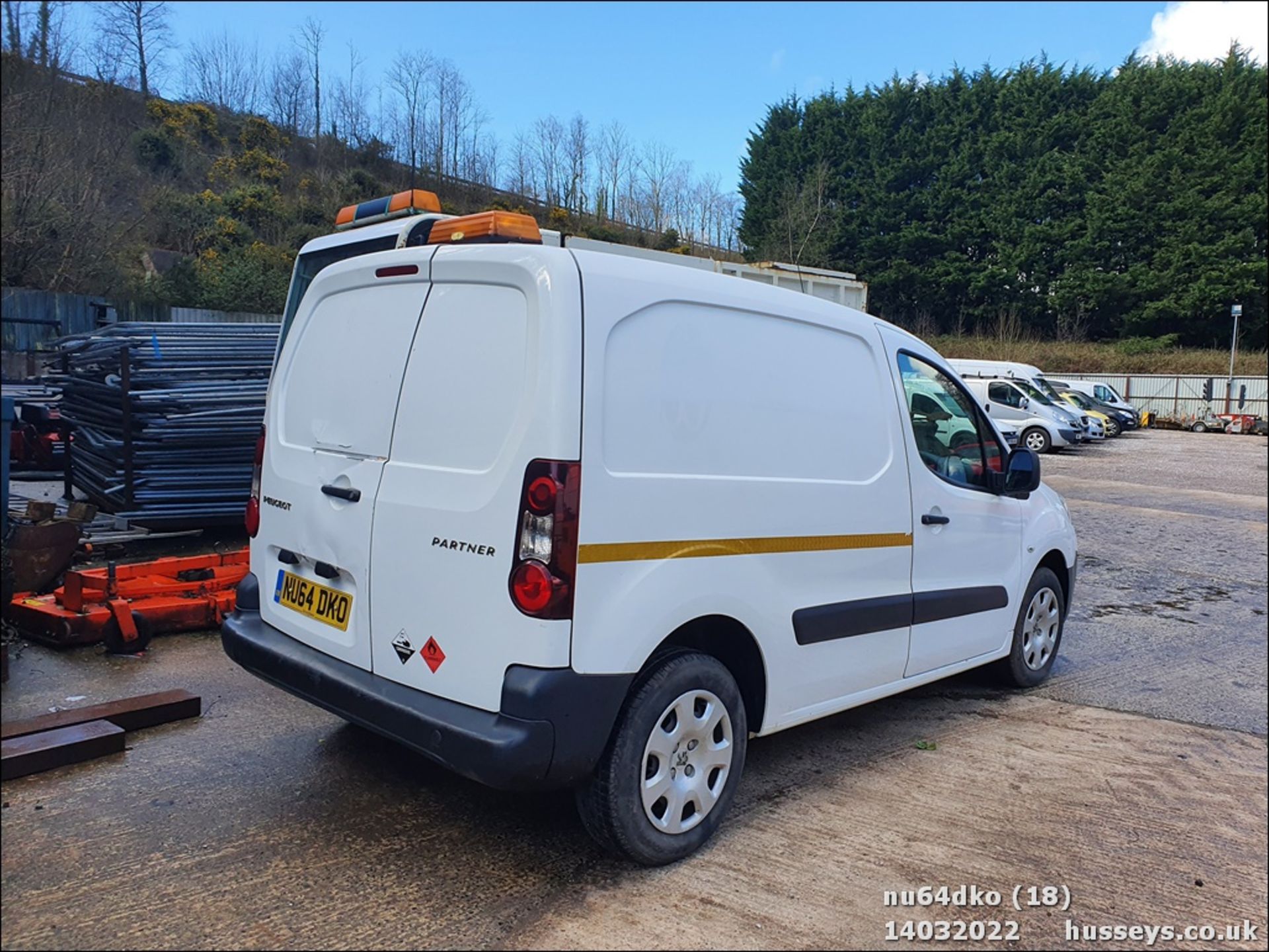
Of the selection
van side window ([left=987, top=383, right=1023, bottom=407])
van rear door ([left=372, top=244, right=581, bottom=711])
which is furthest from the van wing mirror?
van side window ([left=987, top=383, right=1023, bottom=407])

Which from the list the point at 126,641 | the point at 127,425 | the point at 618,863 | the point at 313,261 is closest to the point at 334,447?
the point at 618,863

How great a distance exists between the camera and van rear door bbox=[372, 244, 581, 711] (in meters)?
2.63

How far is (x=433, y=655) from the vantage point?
110 inches

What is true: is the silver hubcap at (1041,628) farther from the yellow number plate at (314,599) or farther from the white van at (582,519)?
the yellow number plate at (314,599)

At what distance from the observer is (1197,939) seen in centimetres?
273

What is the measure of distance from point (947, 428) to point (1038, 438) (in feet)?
64.2

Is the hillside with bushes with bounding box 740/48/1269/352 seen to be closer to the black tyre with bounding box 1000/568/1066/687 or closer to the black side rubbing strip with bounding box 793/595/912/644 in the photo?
the black tyre with bounding box 1000/568/1066/687

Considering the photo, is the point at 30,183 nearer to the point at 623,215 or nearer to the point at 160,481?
the point at 160,481

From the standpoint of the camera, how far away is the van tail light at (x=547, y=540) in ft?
8.48

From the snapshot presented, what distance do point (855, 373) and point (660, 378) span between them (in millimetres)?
1187

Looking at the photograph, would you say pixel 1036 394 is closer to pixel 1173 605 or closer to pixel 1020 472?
pixel 1173 605

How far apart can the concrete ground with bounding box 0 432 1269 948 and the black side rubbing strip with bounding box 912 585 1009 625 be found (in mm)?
625

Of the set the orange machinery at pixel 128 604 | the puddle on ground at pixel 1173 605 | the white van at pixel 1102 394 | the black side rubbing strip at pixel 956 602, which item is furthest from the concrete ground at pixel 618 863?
the white van at pixel 1102 394

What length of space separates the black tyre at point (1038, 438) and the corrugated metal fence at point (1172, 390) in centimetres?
1163
